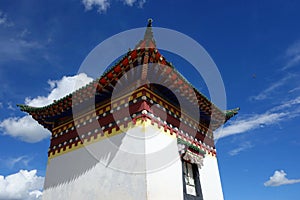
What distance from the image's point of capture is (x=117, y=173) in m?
6.37

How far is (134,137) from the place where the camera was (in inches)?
256

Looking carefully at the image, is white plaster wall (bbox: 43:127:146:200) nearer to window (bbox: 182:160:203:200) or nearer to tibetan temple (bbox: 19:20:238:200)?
tibetan temple (bbox: 19:20:238:200)

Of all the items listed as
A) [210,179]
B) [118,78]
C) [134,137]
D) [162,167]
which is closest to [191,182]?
[210,179]

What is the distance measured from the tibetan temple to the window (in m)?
0.03

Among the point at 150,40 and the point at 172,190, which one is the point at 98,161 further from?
the point at 150,40

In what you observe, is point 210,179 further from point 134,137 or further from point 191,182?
point 134,137

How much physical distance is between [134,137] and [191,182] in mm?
2520

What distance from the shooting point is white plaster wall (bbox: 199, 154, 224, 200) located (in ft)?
26.0

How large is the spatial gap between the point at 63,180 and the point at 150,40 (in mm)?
5196

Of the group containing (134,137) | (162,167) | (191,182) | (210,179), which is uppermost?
(134,137)

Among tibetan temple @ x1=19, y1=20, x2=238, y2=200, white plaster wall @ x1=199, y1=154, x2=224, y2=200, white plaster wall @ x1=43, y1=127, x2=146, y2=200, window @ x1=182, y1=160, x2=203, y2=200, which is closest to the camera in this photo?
white plaster wall @ x1=43, y1=127, x2=146, y2=200

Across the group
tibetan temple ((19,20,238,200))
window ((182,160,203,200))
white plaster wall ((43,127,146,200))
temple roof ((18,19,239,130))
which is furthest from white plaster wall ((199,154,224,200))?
white plaster wall ((43,127,146,200))

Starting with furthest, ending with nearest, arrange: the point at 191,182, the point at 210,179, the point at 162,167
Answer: the point at 210,179, the point at 191,182, the point at 162,167

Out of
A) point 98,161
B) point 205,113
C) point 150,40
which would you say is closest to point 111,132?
point 98,161
